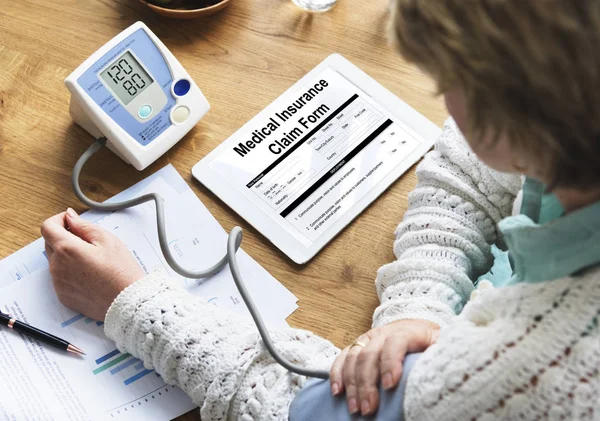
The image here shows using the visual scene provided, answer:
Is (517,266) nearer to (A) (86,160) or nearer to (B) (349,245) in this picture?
(B) (349,245)

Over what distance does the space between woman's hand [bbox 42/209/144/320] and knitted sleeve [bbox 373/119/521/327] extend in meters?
0.28

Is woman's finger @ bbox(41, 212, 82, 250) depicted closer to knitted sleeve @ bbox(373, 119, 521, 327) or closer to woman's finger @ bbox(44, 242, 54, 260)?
woman's finger @ bbox(44, 242, 54, 260)

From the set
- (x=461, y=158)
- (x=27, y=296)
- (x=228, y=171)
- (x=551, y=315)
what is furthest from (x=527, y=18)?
(x=27, y=296)

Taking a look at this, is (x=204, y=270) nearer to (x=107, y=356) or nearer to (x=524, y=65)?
(x=107, y=356)

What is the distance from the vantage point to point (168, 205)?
79 centimetres

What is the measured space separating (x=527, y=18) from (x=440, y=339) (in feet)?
0.94

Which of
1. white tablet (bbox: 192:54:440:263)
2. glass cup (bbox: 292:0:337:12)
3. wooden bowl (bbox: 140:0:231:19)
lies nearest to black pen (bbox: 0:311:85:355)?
white tablet (bbox: 192:54:440:263)

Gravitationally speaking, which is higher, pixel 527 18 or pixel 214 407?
pixel 527 18

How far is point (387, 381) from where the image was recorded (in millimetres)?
611

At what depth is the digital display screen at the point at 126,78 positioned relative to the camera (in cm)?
80

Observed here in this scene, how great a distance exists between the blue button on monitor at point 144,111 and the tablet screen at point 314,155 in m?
0.10

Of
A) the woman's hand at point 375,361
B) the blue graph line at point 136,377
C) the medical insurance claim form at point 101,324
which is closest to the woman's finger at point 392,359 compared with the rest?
the woman's hand at point 375,361

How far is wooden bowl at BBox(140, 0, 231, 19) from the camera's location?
2.91 feet

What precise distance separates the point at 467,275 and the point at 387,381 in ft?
0.63
